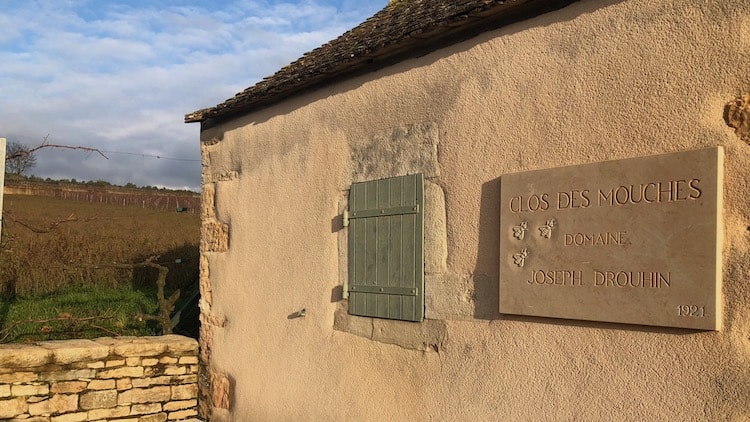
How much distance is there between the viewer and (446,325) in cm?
416

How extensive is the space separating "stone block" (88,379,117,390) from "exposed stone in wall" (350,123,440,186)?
127 inches

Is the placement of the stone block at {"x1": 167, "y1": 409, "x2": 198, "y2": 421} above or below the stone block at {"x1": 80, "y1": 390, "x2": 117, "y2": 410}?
below

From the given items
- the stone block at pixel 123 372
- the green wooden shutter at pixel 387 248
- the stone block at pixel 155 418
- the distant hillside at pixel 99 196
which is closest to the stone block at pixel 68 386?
the stone block at pixel 123 372

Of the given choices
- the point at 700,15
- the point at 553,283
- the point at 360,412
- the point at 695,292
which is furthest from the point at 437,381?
the point at 700,15

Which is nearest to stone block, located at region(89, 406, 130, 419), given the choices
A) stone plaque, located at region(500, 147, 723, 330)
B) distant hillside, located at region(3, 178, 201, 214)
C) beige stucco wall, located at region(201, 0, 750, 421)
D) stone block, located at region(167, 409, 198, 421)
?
stone block, located at region(167, 409, 198, 421)

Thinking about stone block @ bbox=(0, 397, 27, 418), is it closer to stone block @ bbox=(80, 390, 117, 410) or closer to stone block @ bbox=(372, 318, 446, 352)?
stone block @ bbox=(80, 390, 117, 410)

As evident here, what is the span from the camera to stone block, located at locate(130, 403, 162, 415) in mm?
6574

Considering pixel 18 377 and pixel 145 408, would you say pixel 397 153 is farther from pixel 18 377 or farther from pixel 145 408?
pixel 18 377

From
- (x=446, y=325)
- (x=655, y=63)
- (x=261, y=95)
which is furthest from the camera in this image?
(x=261, y=95)

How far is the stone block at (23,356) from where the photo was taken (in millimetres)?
5906

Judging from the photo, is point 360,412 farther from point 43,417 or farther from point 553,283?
point 43,417

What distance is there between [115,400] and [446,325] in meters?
3.90

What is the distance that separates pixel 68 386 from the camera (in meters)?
6.21

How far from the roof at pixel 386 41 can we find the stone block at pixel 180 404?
2.93m
